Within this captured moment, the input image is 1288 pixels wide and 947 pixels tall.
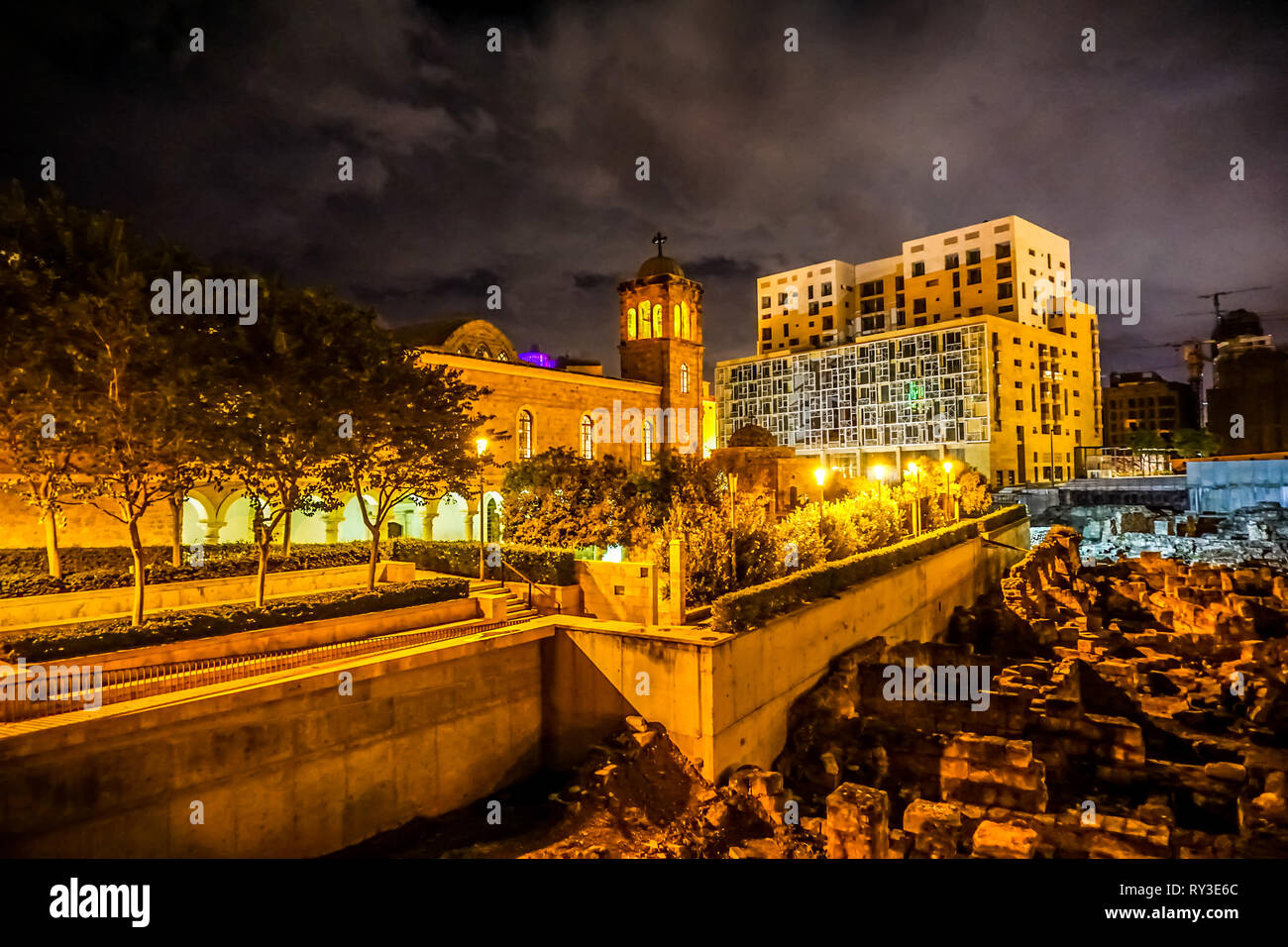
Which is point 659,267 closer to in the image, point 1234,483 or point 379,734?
point 379,734

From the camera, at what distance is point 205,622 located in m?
11.7

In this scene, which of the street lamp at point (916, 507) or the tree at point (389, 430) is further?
the street lamp at point (916, 507)

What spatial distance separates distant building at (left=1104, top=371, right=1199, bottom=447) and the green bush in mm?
94219

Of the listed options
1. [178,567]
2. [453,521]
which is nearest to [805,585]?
→ [178,567]

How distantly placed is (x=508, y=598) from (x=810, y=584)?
24.7 ft

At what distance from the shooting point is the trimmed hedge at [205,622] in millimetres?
10102

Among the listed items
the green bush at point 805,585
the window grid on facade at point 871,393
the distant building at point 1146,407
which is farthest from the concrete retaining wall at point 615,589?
the distant building at point 1146,407

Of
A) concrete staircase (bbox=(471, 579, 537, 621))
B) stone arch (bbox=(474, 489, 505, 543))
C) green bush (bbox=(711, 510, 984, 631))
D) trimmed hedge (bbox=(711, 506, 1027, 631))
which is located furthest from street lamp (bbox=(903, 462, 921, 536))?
concrete staircase (bbox=(471, 579, 537, 621))

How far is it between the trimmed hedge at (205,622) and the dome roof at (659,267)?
3045 centimetres

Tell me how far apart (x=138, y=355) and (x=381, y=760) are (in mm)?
8189

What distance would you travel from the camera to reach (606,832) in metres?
11.0

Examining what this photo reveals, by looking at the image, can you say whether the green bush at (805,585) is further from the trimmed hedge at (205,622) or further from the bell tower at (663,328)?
the bell tower at (663,328)

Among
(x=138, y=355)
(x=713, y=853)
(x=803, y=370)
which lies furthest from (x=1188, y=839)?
(x=803, y=370)
